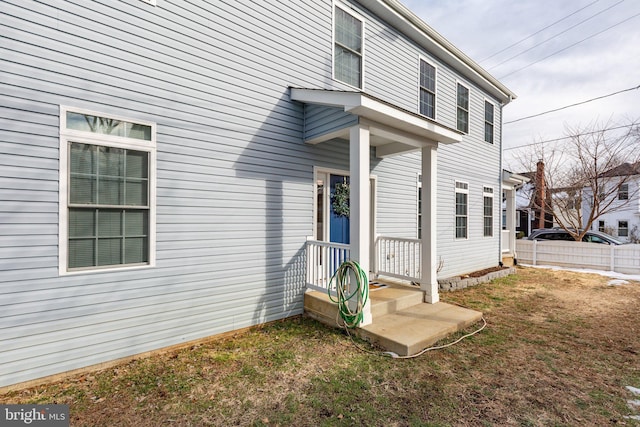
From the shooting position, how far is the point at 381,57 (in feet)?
20.2

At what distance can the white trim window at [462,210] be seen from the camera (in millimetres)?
8219

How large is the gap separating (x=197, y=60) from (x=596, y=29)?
13.0 meters

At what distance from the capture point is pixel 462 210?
8406 millimetres

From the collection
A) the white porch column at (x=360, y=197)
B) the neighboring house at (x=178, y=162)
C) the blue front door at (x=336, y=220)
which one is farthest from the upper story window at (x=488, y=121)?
the white porch column at (x=360, y=197)

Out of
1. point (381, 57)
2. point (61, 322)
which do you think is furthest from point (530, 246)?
point (61, 322)

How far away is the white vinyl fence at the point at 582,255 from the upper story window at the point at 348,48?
9.63 metres

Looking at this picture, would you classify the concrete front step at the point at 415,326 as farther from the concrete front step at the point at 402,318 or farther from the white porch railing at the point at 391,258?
the white porch railing at the point at 391,258

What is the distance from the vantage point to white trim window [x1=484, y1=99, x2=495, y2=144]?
9328 millimetres

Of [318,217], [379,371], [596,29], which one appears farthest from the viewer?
[596,29]

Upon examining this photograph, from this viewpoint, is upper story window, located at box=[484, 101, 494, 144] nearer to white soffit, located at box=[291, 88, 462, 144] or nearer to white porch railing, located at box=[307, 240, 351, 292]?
white soffit, located at box=[291, 88, 462, 144]

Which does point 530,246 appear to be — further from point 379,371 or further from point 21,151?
point 21,151

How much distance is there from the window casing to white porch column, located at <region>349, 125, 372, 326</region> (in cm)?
2441

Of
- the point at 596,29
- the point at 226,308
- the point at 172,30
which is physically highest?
the point at 596,29

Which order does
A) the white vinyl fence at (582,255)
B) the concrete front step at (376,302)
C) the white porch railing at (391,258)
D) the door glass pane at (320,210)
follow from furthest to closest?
the white vinyl fence at (582,255) < the white porch railing at (391,258) < the door glass pane at (320,210) < the concrete front step at (376,302)
